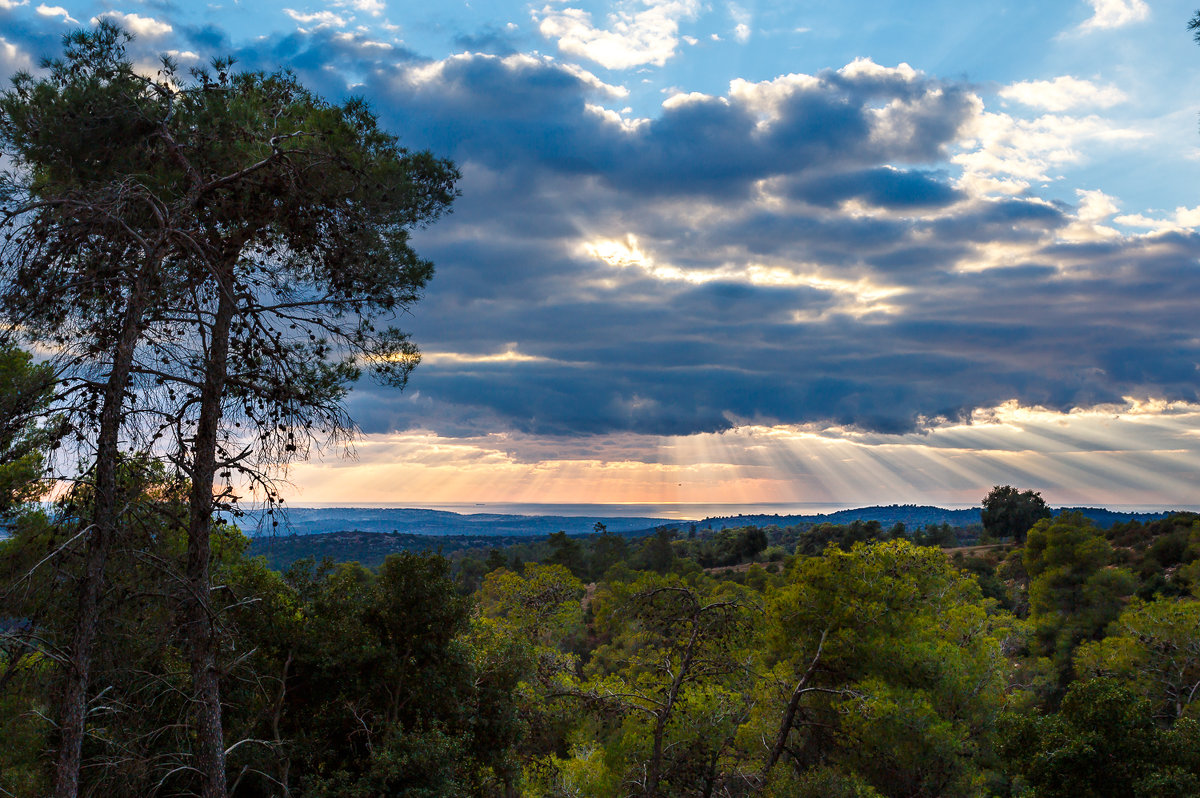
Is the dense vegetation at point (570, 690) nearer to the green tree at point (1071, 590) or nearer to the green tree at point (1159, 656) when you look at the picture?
the green tree at point (1159, 656)

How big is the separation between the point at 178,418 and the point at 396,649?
415 inches

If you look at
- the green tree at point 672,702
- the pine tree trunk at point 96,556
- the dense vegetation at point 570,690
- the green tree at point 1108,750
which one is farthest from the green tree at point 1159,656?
the pine tree trunk at point 96,556

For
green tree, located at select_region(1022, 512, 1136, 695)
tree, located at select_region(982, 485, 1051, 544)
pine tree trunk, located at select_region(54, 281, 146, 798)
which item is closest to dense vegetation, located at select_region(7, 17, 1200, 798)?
pine tree trunk, located at select_region(54, 281, 146, 798)

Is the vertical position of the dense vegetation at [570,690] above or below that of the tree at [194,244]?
below

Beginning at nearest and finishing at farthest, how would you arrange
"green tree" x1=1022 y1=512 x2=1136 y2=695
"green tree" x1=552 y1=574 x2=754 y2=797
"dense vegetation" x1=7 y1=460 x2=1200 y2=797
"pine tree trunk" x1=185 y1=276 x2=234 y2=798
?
1. "dense vegetation" x1=7 y1=460 x2=1200 y2=797
2. "pine tree trunk" x1=185 y1=276 x2=234 y2=798
3. "green tree" x1=552 y1=574 x2=754 y2=797
4. "green tree" x1=1022 y1=512 x2=1136 y2=695

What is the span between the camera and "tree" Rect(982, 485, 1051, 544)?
287ft

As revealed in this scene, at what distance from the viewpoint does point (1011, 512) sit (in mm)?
89500

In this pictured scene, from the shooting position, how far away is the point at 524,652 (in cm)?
1841

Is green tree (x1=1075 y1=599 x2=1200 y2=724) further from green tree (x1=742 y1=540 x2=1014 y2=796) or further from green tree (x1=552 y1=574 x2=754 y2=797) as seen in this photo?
green tree (x1=552 y1=574 x2=754 y2=797)

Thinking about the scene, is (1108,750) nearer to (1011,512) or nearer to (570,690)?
(570,690)

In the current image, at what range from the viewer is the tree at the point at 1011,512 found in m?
87.4

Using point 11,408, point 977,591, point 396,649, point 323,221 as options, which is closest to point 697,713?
point 396,649

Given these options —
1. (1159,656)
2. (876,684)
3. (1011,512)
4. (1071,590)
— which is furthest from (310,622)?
(1011,512)

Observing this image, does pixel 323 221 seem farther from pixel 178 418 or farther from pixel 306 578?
pixel 306 578
